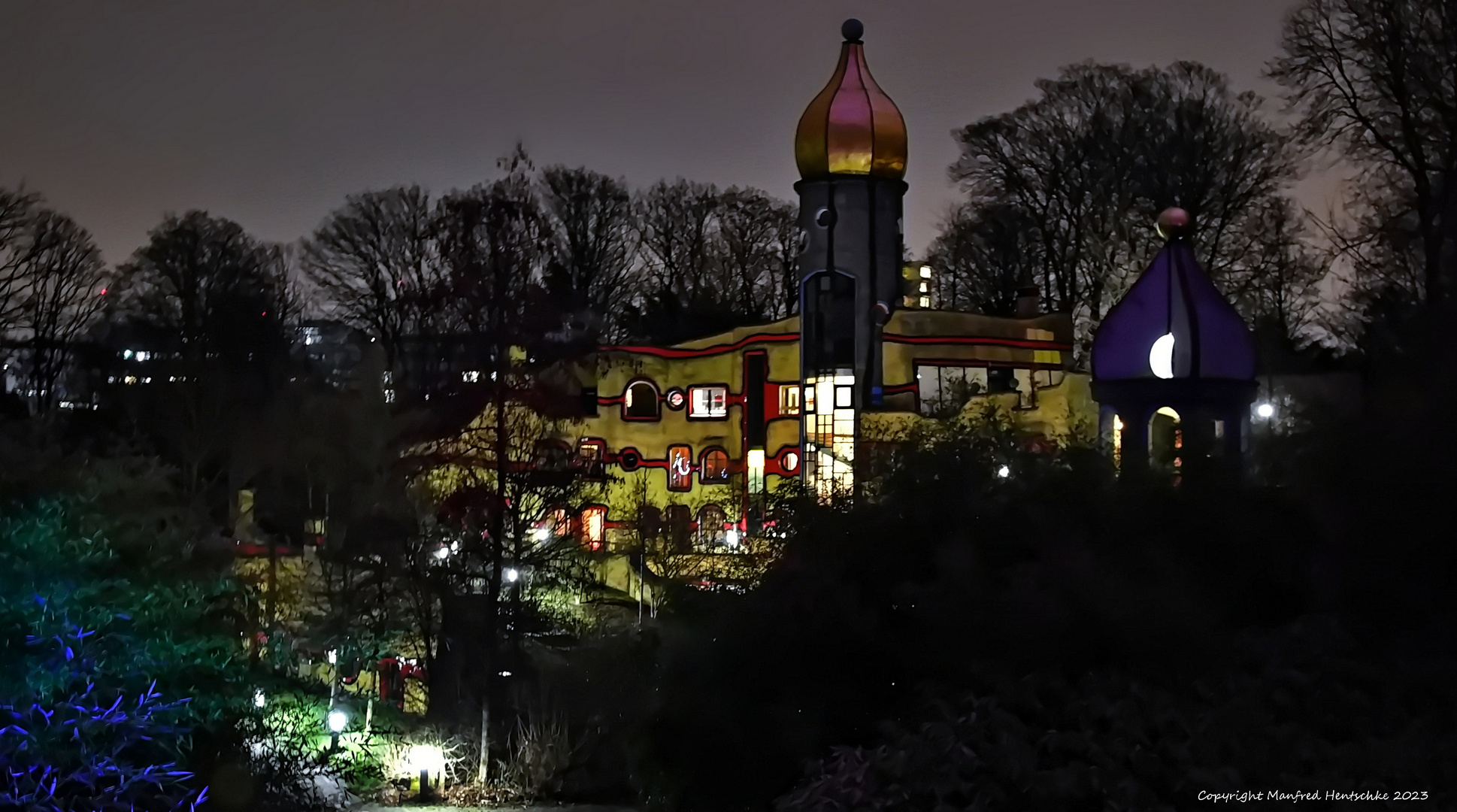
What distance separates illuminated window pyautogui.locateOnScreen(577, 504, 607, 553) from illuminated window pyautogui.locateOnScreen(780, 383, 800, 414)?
484 cm

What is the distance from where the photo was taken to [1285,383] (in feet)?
69.9

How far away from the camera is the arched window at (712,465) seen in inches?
1410

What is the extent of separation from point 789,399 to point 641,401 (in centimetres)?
400

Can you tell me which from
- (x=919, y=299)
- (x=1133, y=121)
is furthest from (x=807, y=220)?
(x=1133, y=121)

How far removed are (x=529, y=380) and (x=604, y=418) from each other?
454 inches

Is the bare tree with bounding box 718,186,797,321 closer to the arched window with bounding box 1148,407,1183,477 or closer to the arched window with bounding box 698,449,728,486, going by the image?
the arched window with bounding box 698,449,728,486

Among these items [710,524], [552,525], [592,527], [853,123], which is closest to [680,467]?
[710,524]

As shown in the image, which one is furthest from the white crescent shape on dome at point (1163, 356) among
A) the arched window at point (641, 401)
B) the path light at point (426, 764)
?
the arched window at point (641, 401)

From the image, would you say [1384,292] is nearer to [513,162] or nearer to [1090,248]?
[513,162]

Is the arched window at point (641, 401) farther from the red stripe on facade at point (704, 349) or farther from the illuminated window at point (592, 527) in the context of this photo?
the illuminated window at point (592, 527)

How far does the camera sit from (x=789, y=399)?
34.6 metres

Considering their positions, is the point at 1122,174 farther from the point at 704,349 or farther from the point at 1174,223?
the point at 1174,223

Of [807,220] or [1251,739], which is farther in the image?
[807,220]

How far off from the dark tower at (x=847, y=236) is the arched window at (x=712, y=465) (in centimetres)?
348
